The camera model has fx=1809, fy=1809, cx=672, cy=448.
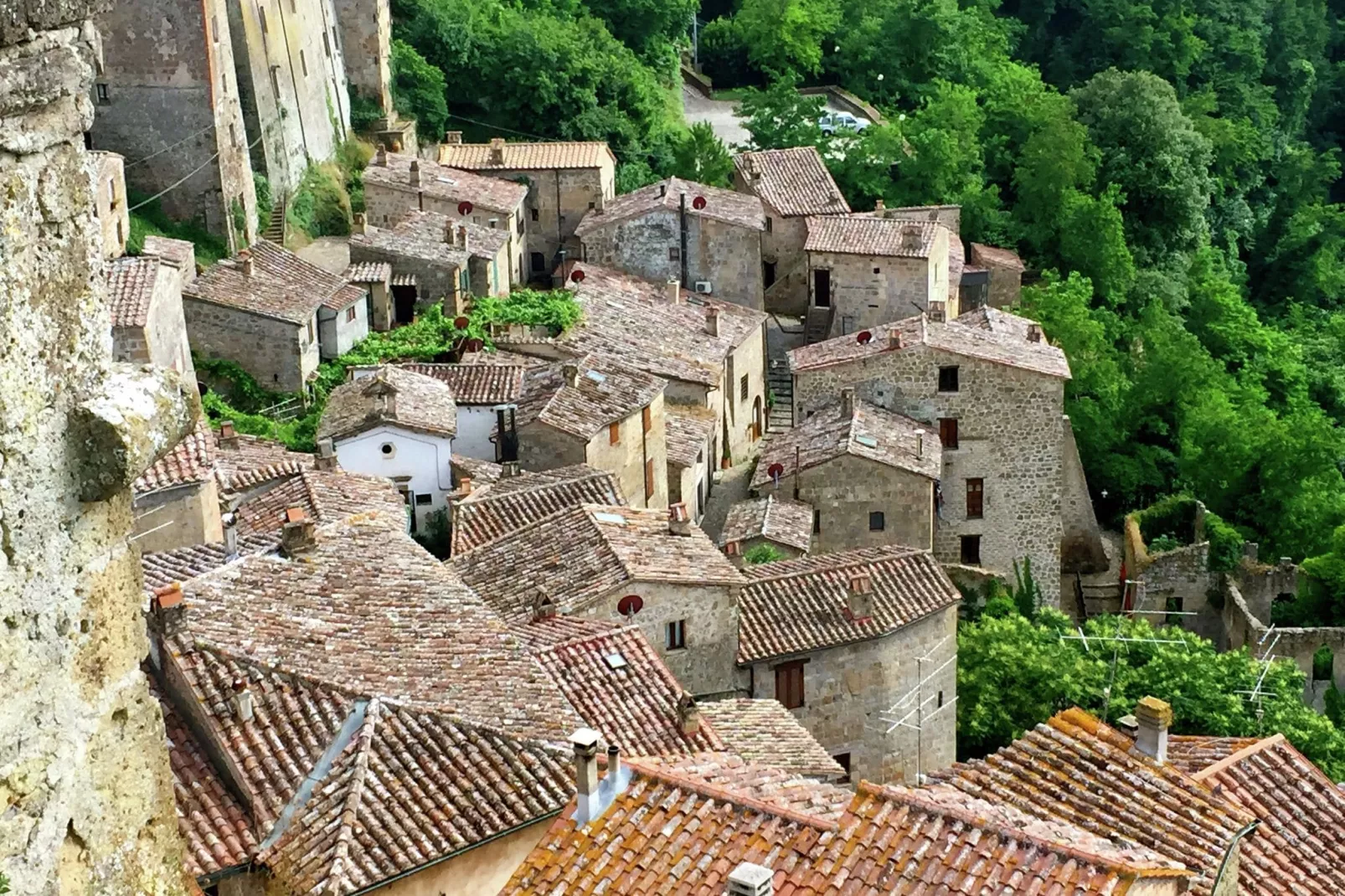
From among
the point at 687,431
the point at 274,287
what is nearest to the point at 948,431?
A: the point at 687,431

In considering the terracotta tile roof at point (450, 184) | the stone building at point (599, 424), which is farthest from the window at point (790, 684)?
the terracotta tile roof at point (450, 184)

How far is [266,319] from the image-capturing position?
4009 centimetres

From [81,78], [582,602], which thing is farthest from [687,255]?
[81,78]

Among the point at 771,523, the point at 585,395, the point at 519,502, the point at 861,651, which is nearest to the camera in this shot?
the point at 861,651

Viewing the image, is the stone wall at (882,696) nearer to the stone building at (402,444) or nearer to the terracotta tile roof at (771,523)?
the terracotta tile roof at (771,523)

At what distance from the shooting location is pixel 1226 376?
5319 centimetres

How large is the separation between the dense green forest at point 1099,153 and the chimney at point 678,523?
2121 centimetres

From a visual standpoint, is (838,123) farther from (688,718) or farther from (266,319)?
(688,718)

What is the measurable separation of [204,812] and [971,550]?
29.4 meters

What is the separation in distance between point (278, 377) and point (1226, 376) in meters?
28.2

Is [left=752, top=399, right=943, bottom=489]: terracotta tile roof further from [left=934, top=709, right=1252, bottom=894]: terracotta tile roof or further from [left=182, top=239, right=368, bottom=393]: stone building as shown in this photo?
[left=934, top=709, right=1252, bottom=894]: terracotta tile roof

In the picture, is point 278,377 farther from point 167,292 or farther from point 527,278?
point 527,278

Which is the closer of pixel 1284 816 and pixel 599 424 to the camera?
pixel 1284 816

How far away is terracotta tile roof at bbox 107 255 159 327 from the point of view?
105 ft
